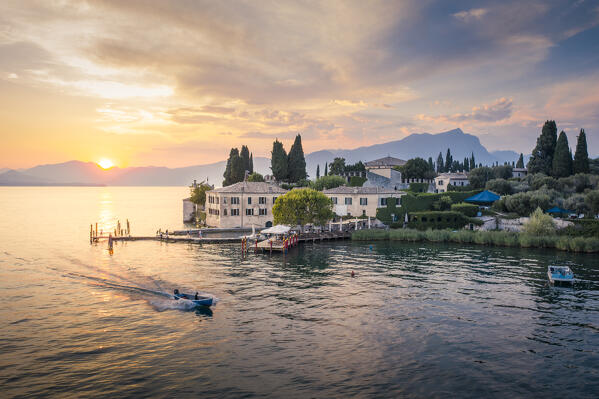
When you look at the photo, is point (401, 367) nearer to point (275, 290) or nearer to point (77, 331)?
point (275, 290)

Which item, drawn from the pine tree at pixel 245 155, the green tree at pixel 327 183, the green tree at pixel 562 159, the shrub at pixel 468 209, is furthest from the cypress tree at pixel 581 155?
the pine tree at pixel 245 155

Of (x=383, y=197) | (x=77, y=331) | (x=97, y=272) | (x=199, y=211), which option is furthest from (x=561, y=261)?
(x=199, y=211)

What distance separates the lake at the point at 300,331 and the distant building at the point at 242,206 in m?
35.9

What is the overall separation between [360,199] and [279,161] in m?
39.0

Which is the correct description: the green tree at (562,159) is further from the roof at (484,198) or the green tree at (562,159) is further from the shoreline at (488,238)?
the shoreline at (488,238)

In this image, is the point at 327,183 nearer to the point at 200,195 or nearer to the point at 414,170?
the point at 414,170

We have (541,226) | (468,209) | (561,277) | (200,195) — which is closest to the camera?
(561,277)

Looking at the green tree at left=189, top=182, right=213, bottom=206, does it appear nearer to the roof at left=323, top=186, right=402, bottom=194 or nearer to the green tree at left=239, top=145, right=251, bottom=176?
the green tree at left=239, top=145, right=251, bottom=176

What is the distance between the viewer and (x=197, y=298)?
33.8 metres

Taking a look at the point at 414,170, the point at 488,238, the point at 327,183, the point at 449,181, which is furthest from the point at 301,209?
the point at 449,181

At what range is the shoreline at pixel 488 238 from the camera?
6012 cm

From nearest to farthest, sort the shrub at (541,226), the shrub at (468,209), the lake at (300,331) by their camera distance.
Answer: the lake at (300,331) → the shrub at (541,226) → the shrub at (468,209)

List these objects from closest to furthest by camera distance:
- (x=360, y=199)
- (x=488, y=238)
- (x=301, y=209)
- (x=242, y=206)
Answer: (x=488, y=238) → (x=301, y=209) → (x=360, y=199) → (x=242, y=206)

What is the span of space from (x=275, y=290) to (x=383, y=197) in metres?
53.2
